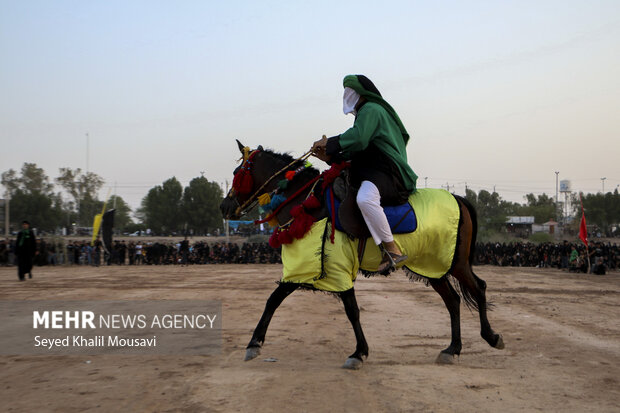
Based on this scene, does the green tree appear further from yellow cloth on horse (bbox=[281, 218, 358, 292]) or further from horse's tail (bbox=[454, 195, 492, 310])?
yellow cloth on horse (bbox=[281, 218, 358, 292])

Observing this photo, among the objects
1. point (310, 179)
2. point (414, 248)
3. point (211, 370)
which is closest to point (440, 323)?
point (414, 248)

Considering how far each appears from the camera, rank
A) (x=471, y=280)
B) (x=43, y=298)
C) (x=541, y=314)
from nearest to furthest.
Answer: (x=471, y=280) → (x=541, y=314) → (x=43, y=298)

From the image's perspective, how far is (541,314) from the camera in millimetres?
9117

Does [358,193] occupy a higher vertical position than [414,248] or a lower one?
higher

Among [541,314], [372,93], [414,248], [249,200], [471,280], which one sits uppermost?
[372,93]

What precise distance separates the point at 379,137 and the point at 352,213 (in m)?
0.87

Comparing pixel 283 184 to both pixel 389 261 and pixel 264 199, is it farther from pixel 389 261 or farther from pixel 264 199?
pixel 389 261

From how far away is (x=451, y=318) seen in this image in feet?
19.5

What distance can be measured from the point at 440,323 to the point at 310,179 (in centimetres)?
375

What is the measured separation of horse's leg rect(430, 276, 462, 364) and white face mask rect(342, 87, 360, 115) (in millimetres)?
2169

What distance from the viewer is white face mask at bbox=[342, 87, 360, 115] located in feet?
18.7

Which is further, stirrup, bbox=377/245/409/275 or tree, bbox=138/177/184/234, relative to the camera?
tree, bbox=138/177/184/234

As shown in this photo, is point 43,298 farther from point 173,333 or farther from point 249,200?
point 249,200

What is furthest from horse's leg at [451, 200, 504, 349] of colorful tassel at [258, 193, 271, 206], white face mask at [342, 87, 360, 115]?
colorful tassel at [258, 193, 271, 206]
